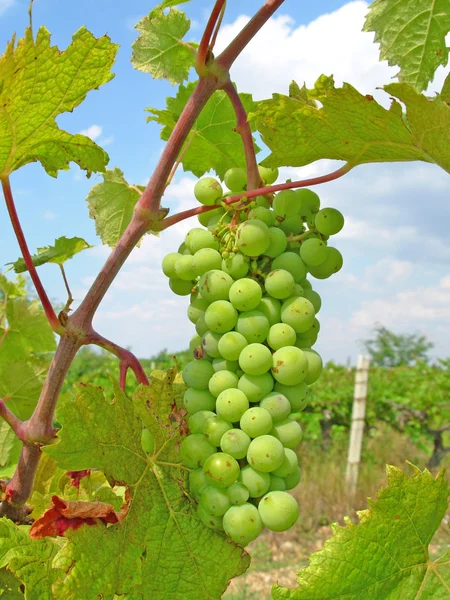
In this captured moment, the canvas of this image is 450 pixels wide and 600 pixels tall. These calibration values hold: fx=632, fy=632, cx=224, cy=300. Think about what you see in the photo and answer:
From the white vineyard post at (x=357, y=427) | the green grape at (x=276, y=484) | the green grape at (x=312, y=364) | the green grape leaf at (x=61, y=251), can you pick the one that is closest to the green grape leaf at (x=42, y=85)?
the green grape leaf at (x=61, y=251)

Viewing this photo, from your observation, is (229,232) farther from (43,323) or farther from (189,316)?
(43,323)

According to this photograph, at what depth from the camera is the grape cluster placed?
898mm

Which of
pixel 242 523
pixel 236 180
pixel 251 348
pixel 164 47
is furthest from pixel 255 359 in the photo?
pixel 164 47

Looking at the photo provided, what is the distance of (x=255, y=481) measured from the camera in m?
0.90

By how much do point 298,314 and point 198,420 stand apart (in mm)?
221

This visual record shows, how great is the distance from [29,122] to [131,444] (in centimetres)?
54

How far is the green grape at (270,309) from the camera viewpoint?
0.98 meters

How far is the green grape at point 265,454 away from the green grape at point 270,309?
19cm

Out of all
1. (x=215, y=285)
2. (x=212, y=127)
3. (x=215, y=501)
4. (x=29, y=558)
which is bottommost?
(x=29, y=558)

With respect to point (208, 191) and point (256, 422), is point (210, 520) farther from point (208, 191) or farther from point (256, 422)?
point (208, 191)

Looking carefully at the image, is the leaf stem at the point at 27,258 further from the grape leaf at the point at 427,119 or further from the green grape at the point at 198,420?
the grape leaf at the point at 427,119

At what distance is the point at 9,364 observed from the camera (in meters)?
1.65

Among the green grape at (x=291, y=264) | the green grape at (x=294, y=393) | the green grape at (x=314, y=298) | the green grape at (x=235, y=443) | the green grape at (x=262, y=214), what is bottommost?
the green grape at (x=235, y=443)

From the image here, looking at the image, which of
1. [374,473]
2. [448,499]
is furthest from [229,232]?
[374,473]
